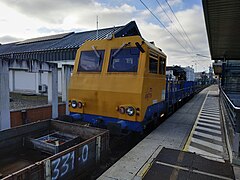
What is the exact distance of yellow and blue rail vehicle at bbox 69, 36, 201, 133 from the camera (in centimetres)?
495

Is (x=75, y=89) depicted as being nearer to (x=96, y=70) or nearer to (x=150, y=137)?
(x=96, y=70)

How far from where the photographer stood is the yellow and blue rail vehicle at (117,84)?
195 inches

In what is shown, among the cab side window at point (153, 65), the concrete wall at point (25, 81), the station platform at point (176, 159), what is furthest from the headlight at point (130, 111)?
the concrete wall at point (25, 81)

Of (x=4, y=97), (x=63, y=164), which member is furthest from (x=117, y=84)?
(x=4, y=97)

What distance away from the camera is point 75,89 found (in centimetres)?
588

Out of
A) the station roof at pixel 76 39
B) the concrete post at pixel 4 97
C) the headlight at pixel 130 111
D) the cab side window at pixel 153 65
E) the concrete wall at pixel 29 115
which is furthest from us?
the station roof at pixel 76 39

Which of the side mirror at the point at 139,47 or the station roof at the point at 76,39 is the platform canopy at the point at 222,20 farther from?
the side mirror at the point at 139,47

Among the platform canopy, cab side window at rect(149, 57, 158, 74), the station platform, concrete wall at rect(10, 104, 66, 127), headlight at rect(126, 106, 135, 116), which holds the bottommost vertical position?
the station platform

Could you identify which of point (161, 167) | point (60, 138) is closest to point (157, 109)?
point (161, 167)

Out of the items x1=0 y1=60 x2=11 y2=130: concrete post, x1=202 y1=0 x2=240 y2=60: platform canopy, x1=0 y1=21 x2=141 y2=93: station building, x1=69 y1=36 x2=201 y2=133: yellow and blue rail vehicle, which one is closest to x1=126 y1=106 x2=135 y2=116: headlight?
x1=69 y1=36 x2=201 y2=133: yellow and blue rail vehicle

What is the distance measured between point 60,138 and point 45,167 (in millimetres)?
2299

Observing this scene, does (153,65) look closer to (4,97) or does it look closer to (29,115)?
(4,97)

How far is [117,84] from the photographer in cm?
523

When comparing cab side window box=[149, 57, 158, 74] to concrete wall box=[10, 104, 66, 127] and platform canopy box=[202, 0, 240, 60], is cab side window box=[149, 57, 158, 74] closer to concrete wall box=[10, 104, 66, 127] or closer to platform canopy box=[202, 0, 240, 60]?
platform canopy box=[202, 0, 240, 60]
